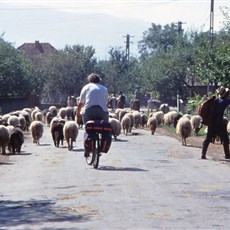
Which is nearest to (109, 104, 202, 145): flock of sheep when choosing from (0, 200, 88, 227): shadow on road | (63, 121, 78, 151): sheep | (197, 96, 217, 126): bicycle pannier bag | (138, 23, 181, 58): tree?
(63, 121, 78, 151): sheep

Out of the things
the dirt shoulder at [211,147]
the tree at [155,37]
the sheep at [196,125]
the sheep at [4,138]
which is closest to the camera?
the dirt shoulder at [211,147]

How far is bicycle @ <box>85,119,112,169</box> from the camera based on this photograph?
16.9m

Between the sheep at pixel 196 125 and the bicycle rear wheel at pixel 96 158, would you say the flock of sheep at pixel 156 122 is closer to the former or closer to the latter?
the sheep at pixel 196 125

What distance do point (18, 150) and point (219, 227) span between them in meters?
15.5

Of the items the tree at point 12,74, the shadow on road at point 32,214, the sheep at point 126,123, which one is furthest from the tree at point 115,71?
the shadow on road at point 32,214

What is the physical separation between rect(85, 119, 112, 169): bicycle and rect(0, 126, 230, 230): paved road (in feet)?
1.17

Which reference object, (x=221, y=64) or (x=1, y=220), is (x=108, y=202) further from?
(x=221, y=64)

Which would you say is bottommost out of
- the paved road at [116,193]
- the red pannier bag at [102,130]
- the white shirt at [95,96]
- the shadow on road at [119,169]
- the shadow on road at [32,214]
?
the shadow on road at [32,214]

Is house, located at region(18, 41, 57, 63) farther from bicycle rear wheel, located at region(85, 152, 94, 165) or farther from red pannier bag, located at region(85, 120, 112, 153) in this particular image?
red pannier bag, located at region(85, 120, 112, 153)

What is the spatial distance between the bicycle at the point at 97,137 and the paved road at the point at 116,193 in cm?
36

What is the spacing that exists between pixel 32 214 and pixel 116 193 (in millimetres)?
2101

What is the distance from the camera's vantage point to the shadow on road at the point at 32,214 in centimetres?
Result: 1038

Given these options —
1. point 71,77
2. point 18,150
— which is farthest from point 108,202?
point 71,77

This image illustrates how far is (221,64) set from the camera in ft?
125
